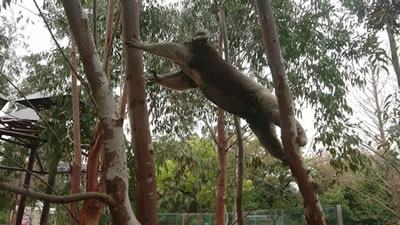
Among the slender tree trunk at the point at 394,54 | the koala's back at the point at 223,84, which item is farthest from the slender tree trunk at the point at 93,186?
the slender tree trunk at the point at 394,54

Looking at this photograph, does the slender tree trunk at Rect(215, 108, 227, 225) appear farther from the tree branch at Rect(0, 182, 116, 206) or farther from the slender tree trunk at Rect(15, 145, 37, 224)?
the tree branch at Rect(0, 182, 116, 206)

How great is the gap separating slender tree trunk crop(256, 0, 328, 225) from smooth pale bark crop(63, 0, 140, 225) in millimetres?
942

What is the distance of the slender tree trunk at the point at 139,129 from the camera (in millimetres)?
2375

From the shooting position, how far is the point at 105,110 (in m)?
2.12

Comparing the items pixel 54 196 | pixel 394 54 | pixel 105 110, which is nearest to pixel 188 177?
pixel 394 54

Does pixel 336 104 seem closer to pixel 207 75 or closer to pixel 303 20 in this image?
pixel 303 20

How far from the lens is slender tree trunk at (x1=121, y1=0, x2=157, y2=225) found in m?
2.38

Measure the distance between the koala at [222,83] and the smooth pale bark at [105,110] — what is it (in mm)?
1268

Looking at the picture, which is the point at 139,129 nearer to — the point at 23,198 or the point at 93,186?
the point at 93,186

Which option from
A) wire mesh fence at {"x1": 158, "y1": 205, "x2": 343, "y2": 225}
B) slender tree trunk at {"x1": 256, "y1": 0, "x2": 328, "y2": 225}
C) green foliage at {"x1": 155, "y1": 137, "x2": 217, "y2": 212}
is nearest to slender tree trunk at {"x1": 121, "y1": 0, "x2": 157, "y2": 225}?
slender tree trunk at {"x1": 256, "y1": 0, "x2": 328, "y2": 225}

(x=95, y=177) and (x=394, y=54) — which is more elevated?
(x=394, y=54)

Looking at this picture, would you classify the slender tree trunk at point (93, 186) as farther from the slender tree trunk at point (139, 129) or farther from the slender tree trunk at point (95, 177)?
the slender tree trunk at point (139, 129)

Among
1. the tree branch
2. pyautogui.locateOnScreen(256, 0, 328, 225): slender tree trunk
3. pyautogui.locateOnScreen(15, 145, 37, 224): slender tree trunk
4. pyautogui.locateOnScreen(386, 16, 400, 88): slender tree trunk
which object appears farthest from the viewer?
pyautogui.locateOnScreen(15, 145, 37, 224): slender tree trunk

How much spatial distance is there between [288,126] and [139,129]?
3.40 feet
